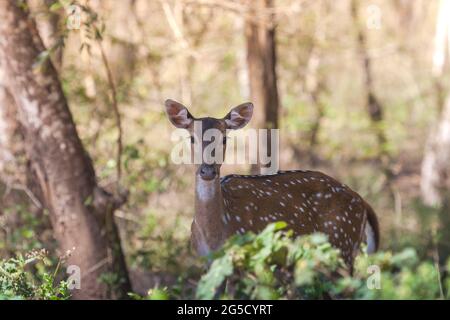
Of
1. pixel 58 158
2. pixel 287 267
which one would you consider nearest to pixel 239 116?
pixel 58 158

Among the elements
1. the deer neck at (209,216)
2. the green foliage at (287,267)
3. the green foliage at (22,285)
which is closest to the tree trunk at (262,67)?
the deer neck at (209,216)

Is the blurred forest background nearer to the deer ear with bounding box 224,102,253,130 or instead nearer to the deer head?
the deer head

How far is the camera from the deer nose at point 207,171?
6.16 metres

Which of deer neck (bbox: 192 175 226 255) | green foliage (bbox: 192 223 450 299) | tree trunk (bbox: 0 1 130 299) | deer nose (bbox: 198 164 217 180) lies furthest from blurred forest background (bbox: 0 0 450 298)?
green foliage (bbox: 192 223 450 299)

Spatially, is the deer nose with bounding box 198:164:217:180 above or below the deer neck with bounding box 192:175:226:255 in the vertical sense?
above

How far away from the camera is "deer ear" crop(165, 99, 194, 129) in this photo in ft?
21.6

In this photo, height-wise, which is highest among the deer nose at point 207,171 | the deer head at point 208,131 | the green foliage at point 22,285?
the deer head at point 208,131

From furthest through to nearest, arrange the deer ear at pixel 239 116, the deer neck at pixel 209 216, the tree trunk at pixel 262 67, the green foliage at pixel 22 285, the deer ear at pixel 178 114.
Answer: the tree trunk at pixel 262 67 → the deer ear at pixel 239 116 → the deer ear at pixel 178 114 → the deer neck at pixel 209 216 → the green foliage at pixel 22 285

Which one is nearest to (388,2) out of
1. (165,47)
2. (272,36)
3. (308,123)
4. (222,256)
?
(308,123)

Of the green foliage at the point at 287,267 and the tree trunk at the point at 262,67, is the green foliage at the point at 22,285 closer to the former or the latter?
the green foliage at the point at 287,267

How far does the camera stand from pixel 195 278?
8688 millimetres

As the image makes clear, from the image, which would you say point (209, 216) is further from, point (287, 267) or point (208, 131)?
point (287, 267)

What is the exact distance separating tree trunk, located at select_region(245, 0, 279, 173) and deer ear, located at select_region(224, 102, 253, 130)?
3.49 m

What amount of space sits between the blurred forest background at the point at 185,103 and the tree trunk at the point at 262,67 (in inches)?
0.7
